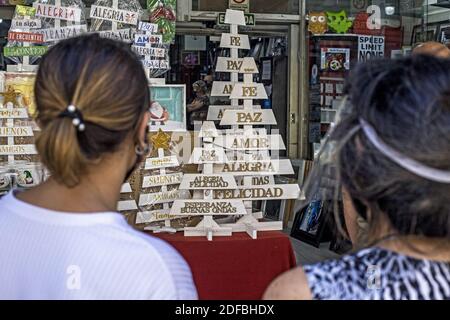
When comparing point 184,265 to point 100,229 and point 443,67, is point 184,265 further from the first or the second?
point 443,67

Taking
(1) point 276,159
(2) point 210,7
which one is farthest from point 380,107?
(2) point 210,7

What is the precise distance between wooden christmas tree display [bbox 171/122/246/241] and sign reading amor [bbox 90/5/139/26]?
32.5 inches

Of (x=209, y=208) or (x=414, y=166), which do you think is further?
(x=209, y=208)

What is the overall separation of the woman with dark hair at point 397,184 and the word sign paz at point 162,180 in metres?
2.03

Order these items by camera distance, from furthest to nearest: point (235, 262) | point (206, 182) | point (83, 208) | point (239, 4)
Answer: point (239, 4) < point (206, 182) < point (235, 262) < point (83, 208)

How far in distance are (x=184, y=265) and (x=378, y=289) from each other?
14.9 inches

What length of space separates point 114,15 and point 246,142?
3.33ft

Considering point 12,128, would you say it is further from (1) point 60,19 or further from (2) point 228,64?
(2) point 228,64

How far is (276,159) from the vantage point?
3102 millimetres

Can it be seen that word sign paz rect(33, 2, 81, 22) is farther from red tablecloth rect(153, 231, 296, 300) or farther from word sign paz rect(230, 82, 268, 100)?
red tablecloth rect(153, 231, 296, 300)

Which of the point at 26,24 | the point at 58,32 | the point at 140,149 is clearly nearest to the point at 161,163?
the point at 58,32

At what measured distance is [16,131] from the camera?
10.2ft

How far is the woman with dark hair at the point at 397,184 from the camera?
0.99 m

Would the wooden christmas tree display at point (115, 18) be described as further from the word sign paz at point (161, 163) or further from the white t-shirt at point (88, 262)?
the white t-shirt at point (88, 262)
